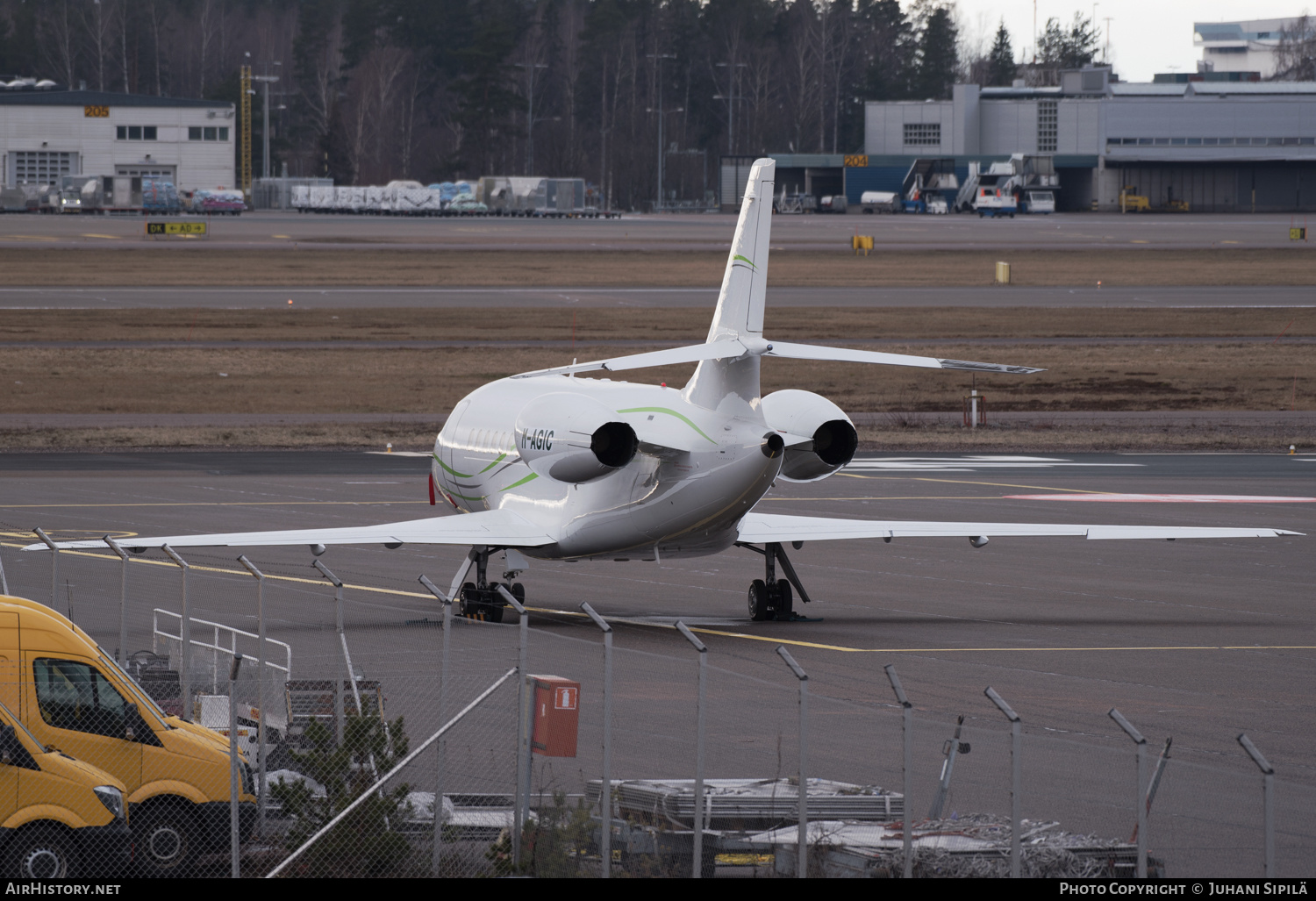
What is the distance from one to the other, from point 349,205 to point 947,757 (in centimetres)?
17915

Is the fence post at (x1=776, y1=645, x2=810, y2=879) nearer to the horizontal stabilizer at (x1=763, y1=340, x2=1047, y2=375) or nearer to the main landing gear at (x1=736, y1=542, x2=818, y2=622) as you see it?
the horizontal stabilizer at (x1=763, y1=340, x2=1047, y2=375)

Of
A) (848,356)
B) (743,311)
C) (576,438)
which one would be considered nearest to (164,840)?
(576,438)

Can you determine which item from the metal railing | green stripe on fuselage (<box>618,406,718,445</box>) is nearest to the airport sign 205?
green stripe on fuselage (<box>618,406,718,445</box>)

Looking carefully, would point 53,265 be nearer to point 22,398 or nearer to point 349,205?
point 22,398

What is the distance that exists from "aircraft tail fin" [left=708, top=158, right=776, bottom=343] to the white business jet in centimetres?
3

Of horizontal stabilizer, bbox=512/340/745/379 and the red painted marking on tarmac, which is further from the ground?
horizontal stabilizer, bbox=512/340/745/379

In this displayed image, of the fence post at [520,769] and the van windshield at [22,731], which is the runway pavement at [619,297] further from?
the fence post at [520,769]

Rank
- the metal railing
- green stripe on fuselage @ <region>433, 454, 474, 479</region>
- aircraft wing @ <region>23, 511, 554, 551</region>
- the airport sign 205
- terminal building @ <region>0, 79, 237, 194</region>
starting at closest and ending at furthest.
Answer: the metal railing < aircraft wing @ <region>23, 511, 554, 551</region> < green stripe on fuselage @ <region>433, 454, 474, 479</region> < the airport sign 205 < terminal building @ <region>0, 79, 237, 194</region>

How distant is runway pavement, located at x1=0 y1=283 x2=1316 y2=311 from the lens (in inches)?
3597

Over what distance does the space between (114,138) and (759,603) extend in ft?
586

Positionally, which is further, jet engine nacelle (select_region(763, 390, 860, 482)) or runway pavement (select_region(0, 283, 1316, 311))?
runway pavement (select_region(0, 283, 1316, 311))

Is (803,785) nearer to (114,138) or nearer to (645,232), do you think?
(645,232)

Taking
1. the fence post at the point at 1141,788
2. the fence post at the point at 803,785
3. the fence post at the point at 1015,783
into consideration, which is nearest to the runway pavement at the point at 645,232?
the fence post at the point at 803,785

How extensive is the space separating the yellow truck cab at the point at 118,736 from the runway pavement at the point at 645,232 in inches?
4577
